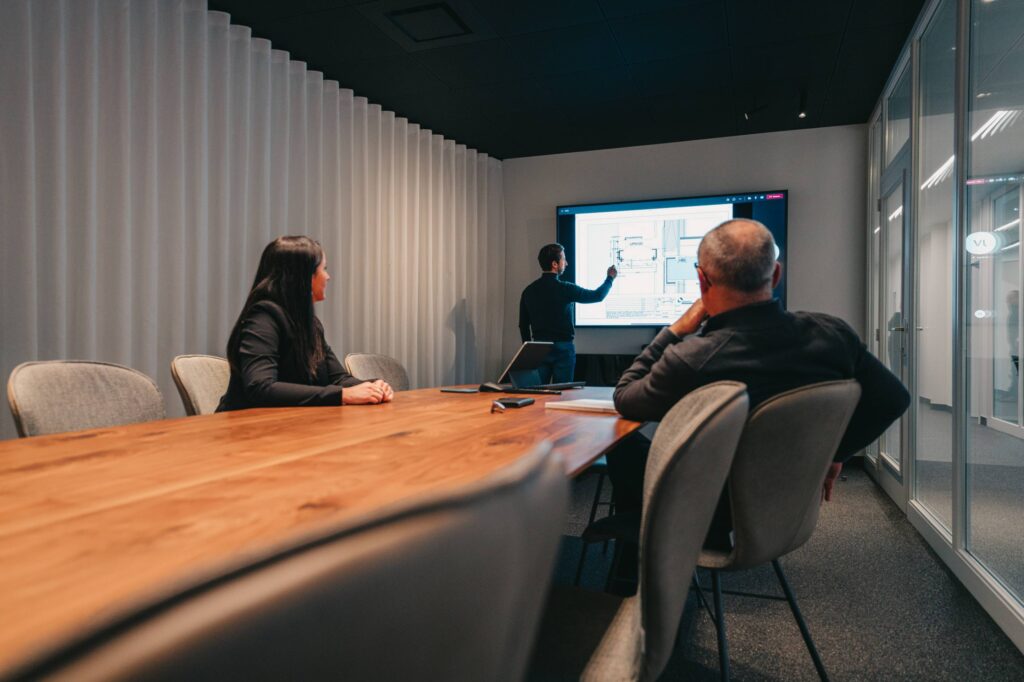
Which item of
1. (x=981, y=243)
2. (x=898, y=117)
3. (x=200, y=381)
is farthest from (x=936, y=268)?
(x=200, y=381)

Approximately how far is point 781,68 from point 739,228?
9.29 ft

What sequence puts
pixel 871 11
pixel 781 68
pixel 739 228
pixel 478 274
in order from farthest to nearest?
1. pixel 478 274
2. pixel 781 68
3. pixel 871 11
4. pixel 739 228

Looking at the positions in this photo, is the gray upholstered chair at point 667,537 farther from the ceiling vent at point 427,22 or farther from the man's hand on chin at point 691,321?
the ceiling vent at point 427,22

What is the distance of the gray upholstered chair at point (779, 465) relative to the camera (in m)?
1.16

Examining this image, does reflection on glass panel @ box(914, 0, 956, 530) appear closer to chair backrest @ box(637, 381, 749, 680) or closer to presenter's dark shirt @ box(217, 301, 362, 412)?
chair backrest @ box(637, 381, 749, 680)

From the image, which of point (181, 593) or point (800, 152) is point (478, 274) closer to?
point (800, 152)

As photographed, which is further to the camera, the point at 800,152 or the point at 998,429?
the point at 800,152

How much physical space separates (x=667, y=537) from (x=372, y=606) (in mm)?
647

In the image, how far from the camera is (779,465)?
Result: 1.20 metres

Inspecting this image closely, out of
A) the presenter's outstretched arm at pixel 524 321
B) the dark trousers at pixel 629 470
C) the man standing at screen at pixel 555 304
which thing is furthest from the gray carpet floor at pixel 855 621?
the presenter's outstretched arm at pixel 524 321

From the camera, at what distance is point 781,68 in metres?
3.89

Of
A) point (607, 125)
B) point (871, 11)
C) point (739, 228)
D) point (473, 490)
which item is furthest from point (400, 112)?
point (473, 490)

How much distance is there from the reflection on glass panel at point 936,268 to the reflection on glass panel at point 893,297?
1.28 ft

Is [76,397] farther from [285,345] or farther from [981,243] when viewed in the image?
[981,243]
